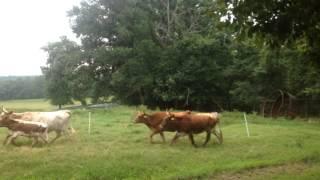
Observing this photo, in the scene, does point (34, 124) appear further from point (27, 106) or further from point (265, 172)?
point (27, 106)

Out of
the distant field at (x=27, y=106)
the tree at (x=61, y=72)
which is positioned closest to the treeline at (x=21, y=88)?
the distant field at (x=27, y=106)

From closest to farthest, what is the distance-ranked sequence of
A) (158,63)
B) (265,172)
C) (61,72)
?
(265,172) → (158,63) → (61,72)

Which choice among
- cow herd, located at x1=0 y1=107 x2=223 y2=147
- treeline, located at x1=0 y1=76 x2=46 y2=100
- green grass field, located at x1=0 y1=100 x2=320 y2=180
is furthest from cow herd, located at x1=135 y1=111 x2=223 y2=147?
treeline, located at x1=0 y1=76 x2=46 y2=100

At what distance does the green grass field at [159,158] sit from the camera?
43.1 feet

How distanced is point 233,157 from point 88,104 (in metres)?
32.9

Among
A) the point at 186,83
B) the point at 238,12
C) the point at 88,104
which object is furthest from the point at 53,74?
the point at 238,12

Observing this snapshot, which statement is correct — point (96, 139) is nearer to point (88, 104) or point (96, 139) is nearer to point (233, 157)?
point (233, 157)

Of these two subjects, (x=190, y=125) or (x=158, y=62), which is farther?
(x=158, y=62)

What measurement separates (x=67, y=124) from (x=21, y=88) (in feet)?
156

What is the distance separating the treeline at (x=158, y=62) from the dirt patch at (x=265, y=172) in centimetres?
2165

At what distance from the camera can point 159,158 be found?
15.1 m

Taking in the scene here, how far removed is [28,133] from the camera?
57.1 ft

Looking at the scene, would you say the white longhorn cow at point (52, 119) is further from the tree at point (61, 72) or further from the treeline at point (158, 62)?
→ the tree at point (61, 72)

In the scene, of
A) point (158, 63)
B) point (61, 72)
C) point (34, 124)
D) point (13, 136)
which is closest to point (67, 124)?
point (34, 124)
